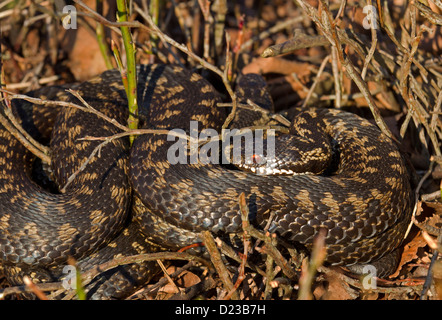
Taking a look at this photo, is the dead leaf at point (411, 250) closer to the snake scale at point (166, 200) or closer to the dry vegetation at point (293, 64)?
the dry vegetation at point (293, 64)

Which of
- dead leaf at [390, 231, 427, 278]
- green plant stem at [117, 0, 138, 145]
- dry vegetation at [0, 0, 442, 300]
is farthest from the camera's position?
dead leaf at [390, 231, 427, 278]

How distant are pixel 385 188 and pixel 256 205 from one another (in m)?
1.39

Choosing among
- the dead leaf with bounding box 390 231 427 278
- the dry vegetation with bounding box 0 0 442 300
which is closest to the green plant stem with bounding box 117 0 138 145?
the dry vegetation with bounding box 0 0 442 300

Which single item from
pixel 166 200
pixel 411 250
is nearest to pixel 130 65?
pixel 166 200

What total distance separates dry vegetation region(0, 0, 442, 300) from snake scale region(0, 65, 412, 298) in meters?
0.33

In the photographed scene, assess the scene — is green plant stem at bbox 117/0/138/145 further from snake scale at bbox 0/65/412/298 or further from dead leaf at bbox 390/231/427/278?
dead leaf at bbox 390/231/427/278

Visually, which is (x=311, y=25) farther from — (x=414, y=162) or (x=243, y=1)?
(x=414, y=162)

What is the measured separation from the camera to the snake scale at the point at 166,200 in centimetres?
504

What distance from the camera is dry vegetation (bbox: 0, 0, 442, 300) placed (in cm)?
501

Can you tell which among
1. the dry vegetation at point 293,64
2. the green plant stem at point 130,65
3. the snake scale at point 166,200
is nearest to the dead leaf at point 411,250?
the dry vegetation at point 293,64

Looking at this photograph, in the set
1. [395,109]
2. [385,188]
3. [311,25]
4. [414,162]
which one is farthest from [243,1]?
[385,188]

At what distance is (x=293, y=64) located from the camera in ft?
25.9

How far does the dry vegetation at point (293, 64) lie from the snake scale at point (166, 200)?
33cm

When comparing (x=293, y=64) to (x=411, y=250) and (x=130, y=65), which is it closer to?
(x=130, y=65)
